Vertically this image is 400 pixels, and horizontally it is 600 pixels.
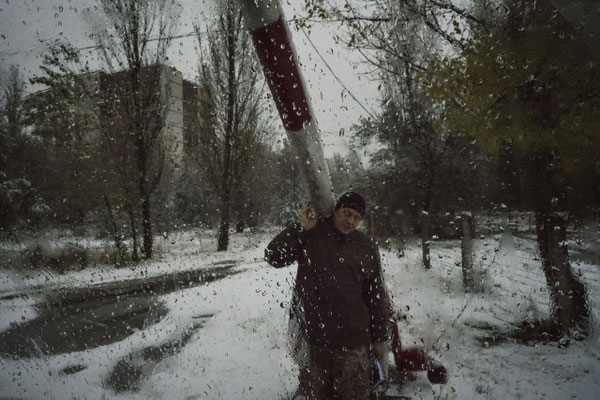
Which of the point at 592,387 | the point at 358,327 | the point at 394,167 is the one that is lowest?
the point at 592,387

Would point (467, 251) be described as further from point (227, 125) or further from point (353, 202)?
point (227, 125)

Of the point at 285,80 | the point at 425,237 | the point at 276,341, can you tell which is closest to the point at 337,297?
the point at 285,80

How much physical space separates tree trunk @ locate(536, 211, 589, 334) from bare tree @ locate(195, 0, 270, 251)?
4.20 meters

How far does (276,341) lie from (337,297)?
2.28m

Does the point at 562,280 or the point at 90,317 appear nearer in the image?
the point at 562,280

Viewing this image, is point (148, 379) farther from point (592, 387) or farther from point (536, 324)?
point (536, 324)

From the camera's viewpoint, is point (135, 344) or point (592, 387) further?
point (135, 344)

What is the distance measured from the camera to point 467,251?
4.48m

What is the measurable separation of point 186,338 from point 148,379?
2.97 feet

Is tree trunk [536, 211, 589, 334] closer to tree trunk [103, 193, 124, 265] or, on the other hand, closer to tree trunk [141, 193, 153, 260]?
tree trunk [141, 193, 153, 260]

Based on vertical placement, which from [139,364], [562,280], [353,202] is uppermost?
[353,202]

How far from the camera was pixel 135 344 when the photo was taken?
11.8 feet

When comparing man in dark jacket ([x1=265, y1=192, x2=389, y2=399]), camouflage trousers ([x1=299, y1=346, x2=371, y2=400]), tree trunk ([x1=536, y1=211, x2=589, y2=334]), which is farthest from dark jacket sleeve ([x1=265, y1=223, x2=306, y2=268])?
tree trunk ([x1=536, y1=211, x2=589, y2=334])

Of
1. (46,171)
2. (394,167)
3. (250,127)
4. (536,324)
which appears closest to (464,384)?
(536,324)
